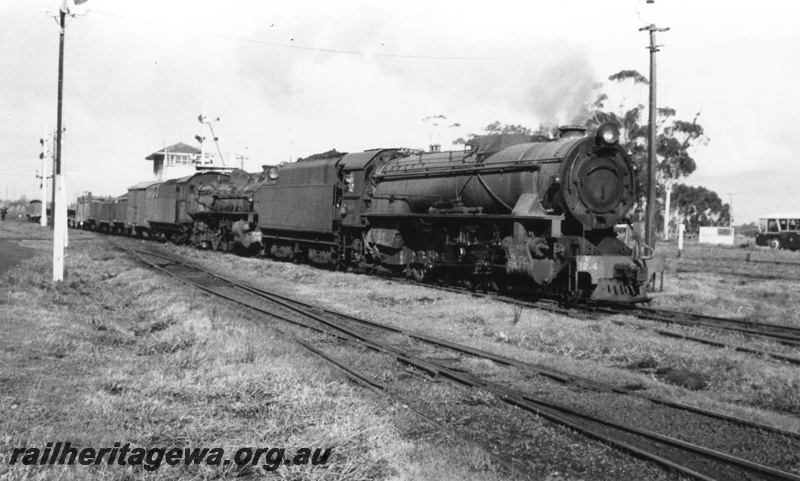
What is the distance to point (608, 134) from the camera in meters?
13.4

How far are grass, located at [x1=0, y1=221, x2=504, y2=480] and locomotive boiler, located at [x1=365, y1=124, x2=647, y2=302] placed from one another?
18.7 ft

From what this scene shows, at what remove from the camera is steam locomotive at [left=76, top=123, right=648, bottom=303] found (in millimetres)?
13039

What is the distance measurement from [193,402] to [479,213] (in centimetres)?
935

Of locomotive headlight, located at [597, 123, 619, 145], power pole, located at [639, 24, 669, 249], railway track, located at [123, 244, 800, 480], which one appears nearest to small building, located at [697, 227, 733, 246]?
power pole, located at [639, 24, 669, 249]

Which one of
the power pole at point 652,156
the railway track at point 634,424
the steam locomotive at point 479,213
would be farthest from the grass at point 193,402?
the power pole at point 652,156

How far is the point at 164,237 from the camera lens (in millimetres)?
38531

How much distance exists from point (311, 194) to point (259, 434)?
650 inches

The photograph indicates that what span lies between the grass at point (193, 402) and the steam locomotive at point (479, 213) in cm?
579

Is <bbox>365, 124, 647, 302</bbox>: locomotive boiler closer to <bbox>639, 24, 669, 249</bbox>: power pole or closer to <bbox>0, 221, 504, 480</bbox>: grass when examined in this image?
<bbox>639, 24, 669, 249</bbox>: power pole

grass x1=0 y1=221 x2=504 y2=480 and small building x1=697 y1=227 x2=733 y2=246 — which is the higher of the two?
small building x1=697 y1=227 x2=733 y2=246

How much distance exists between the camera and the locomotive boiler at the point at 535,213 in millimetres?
12938

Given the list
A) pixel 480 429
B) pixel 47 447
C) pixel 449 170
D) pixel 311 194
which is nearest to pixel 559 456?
pixel 480 429

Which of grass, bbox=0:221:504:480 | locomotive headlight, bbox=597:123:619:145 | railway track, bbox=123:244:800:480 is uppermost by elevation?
locomotive headlight, bbox=597:123:619:145

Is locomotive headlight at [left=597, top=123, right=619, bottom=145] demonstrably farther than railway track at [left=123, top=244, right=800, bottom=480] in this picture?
Yes
